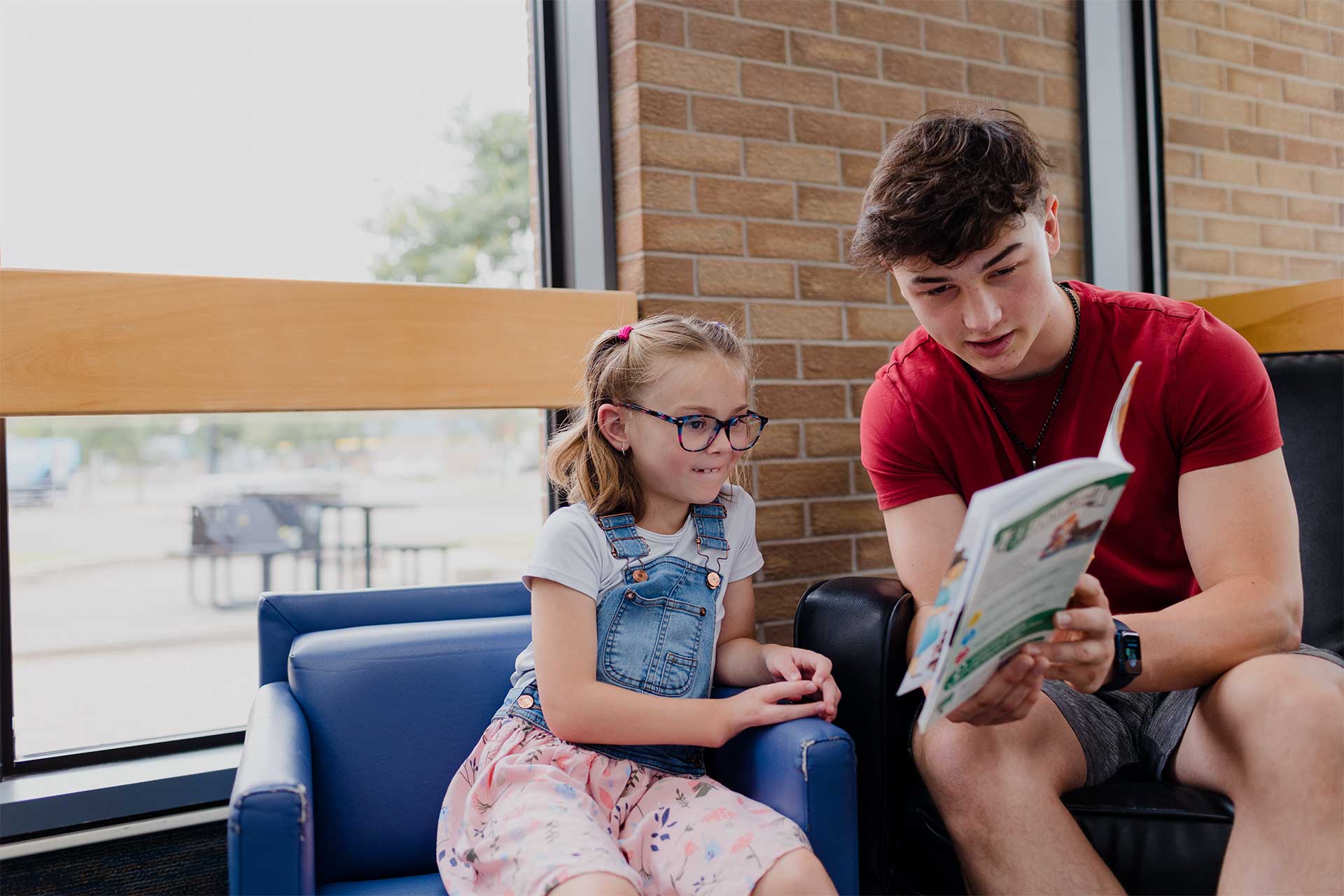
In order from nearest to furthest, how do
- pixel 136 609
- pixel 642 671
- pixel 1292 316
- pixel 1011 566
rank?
1. pixel 1011 566
2. pixel 642 671
3. pixel 136 609
4. pixel 1292 316

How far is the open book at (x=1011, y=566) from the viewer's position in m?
0.91

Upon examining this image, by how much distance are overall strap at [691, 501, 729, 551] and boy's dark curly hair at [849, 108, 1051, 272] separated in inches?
17.8

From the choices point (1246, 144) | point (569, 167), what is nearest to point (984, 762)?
point (569, 167)

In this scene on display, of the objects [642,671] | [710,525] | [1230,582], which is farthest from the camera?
[710,525]

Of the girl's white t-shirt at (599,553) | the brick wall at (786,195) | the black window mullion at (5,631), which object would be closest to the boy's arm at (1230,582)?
the girl's white t-shirt at (599,553)

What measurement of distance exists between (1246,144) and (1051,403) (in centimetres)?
177

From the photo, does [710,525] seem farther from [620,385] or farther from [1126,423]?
[1126,423]

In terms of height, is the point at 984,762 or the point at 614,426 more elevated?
the point at 614,426

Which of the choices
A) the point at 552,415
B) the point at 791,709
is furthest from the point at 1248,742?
the point at 552,415

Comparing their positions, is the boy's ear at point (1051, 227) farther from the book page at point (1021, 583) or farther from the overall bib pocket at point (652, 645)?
the overall bib pocket at point (652, 645)

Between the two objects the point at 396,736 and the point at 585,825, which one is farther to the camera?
the point at 396,736

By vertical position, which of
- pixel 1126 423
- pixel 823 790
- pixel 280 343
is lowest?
pixel 823 790

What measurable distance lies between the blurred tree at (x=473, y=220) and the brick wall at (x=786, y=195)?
0.25 meters

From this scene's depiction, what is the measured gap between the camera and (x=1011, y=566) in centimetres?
94
